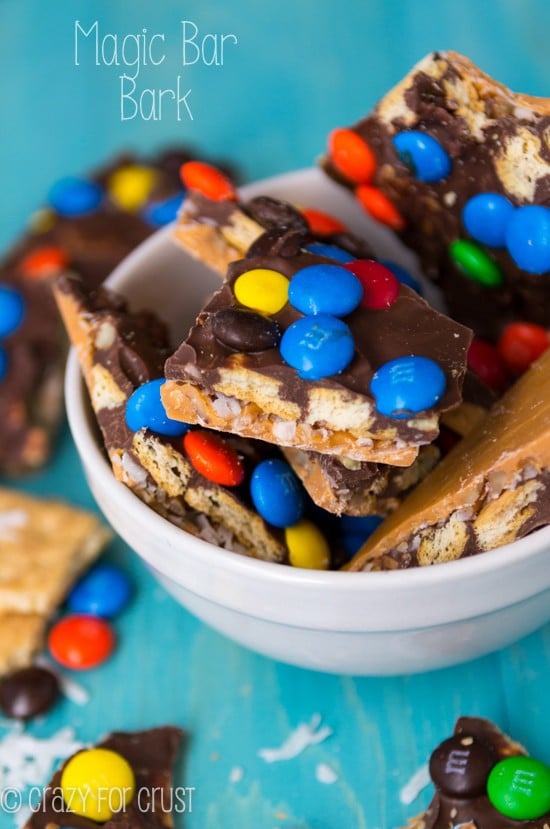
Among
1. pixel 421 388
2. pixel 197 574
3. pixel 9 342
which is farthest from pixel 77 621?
pixel 421 388

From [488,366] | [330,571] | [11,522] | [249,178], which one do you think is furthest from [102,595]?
[249,178]

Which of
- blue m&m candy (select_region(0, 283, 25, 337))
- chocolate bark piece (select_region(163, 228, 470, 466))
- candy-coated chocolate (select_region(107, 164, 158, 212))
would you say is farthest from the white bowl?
candy-coated chocolate (select_region(107, 164, 158, 212))

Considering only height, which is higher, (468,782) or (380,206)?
(380,206)

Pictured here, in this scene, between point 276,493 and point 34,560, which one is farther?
point 34,560

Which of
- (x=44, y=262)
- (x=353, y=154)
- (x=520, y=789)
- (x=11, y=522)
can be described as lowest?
(x=11, y=522)

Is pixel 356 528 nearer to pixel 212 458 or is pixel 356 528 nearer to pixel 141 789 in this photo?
pixel 212 458

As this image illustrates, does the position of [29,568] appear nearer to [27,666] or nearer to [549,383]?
[27,666]
